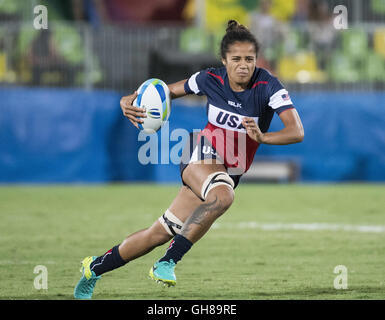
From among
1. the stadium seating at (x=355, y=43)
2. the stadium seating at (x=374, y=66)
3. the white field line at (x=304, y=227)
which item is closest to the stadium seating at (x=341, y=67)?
the stadium seating at (x=355, y=43)

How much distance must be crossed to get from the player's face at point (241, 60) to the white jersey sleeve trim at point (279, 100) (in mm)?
255

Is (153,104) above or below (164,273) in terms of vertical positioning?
above

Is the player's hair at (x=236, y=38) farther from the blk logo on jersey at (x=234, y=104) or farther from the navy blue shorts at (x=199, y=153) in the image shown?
the navy blue shorts at (x=199, y=153)

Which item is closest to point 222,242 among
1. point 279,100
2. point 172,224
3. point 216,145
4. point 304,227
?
point 304,227

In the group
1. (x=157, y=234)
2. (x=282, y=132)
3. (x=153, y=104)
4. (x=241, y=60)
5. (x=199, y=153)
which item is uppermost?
(x=241, y=60)

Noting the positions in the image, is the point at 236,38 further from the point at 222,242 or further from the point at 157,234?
the point at 222,242

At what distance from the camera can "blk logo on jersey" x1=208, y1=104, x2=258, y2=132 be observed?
6492 millimetres

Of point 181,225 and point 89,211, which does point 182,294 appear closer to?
point 181,225

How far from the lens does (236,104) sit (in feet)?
21.2

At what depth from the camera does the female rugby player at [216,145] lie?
5.95 m

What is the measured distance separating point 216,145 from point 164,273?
1255 millimetres

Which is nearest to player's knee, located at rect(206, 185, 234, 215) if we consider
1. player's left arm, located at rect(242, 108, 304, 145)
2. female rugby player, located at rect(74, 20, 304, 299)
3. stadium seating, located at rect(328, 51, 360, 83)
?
female rugby player, located at rect(74, 20, 304, 299)

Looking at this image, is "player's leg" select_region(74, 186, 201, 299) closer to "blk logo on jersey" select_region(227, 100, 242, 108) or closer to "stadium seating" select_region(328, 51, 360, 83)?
"blk logo on jersey" select_region(227, 100, 242, 108)

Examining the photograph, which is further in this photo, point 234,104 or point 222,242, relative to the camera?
point 222,242
